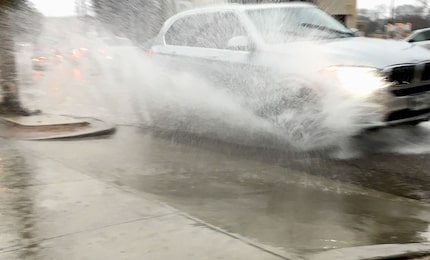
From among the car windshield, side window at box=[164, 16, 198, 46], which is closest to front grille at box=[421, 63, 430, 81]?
the car windshield

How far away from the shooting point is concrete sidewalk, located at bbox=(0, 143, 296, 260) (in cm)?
386

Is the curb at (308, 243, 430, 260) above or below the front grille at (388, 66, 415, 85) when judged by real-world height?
below

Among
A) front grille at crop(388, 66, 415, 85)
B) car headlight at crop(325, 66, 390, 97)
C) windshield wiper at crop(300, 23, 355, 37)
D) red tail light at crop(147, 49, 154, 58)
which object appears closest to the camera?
car headlight at crop(325, 66, 390, 97)

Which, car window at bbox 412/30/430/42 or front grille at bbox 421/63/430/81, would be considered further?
car window at bbox 412/30/430/42

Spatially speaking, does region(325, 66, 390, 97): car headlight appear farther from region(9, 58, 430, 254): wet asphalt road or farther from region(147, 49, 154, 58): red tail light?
region(147, 49, 154, 58): red tail light

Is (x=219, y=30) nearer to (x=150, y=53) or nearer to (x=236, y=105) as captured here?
(x=236, y=105)

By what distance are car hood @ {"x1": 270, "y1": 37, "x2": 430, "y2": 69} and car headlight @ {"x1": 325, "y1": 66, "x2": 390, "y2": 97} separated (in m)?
0.08

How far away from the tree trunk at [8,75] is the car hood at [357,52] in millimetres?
4657

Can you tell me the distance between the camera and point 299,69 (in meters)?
6.77

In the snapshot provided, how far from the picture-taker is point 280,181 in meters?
5.89

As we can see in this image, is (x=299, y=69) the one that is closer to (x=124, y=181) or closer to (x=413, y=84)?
(x=413, y=84)

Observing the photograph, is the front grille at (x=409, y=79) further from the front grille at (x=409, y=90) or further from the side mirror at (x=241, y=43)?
the side mirror at (x=241, y=43)

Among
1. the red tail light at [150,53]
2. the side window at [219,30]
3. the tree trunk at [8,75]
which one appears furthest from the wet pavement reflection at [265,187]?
the tree trunk at [8,75]

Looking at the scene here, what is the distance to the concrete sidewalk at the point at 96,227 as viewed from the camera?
3.86m
